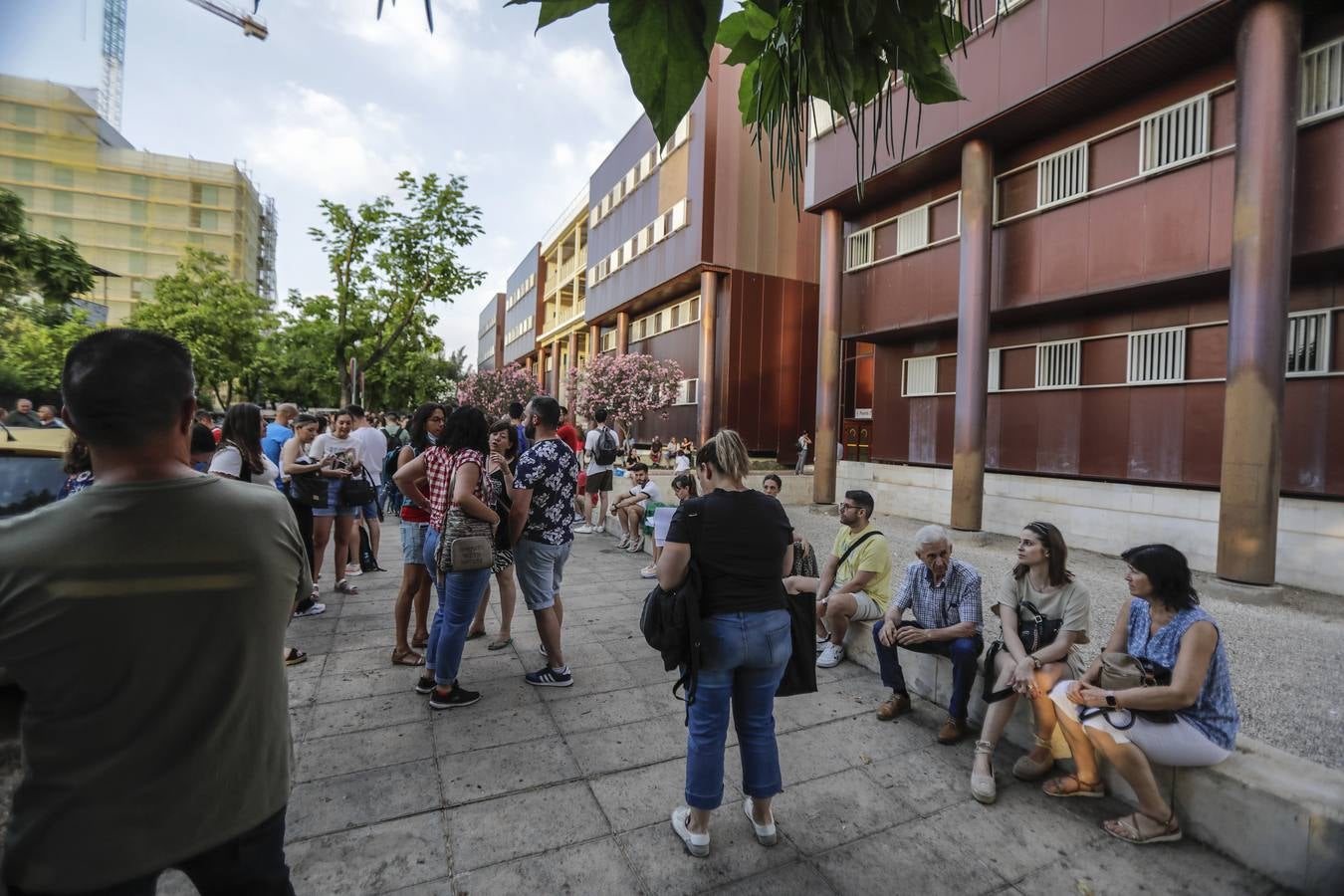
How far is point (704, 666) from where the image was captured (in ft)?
9.32

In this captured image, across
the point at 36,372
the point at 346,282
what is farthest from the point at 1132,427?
the point at 36,372

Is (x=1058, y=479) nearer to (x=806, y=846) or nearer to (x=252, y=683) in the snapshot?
(x=806, y=846)

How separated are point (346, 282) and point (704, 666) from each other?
1449cm

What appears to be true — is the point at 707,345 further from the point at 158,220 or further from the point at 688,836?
the point at 158,220

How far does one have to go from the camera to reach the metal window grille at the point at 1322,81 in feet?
25.9

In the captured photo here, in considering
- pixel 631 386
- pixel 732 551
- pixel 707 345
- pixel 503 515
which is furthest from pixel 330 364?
pixel 732 551

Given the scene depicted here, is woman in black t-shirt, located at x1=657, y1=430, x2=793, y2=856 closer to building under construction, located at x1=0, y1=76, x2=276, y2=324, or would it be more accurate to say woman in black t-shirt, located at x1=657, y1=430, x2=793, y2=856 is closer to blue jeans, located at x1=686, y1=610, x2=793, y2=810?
blue jeans, located at x1=686, y1=610, x2=793, y2=810

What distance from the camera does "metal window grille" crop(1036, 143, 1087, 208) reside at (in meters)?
10.7

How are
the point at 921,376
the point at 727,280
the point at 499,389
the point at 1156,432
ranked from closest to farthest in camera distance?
the point at 1156,432
the point at 921,376
the point at 727,280
the point at 499,389

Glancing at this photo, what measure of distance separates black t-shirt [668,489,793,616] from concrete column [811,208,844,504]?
1238 cm

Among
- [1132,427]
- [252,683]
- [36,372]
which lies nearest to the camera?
[252,683]

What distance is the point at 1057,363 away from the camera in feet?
38.5

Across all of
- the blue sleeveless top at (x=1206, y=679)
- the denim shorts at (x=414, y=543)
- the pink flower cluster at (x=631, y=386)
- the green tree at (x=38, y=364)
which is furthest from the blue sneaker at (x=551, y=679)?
the green tree at (x=38, y=364)

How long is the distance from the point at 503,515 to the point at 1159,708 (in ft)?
13.3
